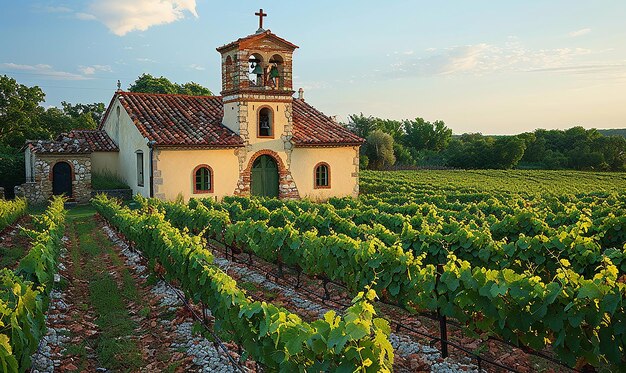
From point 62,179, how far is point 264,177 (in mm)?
9080

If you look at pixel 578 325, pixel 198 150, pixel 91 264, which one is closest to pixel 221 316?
pixel 578 325

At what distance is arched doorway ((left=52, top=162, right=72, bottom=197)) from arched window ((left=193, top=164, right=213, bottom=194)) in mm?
6220

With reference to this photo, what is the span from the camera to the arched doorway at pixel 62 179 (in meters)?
22.8

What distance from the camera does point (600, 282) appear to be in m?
5.14

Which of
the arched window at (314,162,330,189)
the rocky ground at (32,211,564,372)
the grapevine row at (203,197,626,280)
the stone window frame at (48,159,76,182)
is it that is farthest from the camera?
the arched window at (314,162,330,189)

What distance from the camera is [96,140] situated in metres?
25.6

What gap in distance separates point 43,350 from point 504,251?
22.3 feet

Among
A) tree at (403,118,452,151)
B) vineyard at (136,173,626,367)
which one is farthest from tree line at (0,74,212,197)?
tree at (403,118,452,151)

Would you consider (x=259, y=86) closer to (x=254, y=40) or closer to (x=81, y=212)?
(x=254, y=40)

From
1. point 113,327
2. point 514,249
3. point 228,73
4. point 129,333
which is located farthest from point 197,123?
point 514,249

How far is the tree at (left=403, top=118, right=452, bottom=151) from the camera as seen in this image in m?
89.0

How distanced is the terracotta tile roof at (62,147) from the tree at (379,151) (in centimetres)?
4178

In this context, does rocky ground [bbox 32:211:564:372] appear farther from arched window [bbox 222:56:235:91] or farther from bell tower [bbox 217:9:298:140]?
arched window [bbox 222:56:235:91]

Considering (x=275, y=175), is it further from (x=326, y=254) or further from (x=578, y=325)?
(x=578, y=325)
